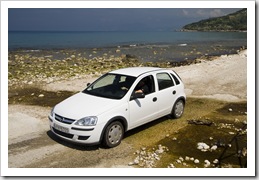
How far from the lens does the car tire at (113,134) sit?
7379 millimetres

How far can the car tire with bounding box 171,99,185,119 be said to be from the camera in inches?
386

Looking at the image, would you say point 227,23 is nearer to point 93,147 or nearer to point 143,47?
point 143,47

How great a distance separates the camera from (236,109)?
11211 millimetres

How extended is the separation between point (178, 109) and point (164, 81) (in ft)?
4.18

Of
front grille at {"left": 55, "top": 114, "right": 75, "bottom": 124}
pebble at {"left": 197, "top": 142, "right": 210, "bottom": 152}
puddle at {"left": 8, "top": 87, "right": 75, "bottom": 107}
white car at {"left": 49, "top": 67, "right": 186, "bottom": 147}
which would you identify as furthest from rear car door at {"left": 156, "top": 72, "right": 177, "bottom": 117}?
puddle at {"left": 8, "top": 87, "right": 75, "bottom": 107}

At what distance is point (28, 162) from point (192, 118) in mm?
5627

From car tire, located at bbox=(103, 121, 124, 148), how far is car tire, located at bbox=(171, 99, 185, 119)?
2.62m

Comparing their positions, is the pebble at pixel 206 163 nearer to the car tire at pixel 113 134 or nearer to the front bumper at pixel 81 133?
the car tire at pixel 113 134

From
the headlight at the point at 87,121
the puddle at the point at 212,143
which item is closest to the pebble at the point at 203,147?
the puddle at the point at 212,143

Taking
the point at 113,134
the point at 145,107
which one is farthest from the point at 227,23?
the point at 113,134

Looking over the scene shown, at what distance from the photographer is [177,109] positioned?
993 centimetres

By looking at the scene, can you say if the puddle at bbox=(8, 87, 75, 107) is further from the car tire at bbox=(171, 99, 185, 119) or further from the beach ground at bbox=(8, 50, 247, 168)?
the car tire at bbox=(171, 99, 185, 119)
